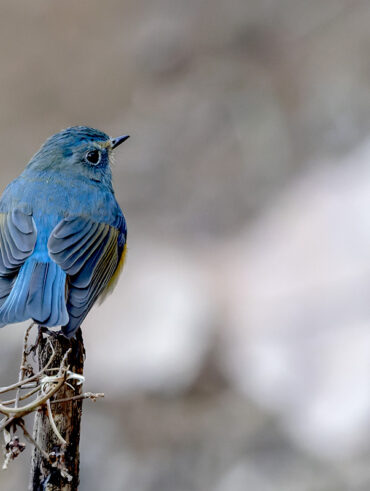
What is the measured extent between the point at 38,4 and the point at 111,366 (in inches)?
182

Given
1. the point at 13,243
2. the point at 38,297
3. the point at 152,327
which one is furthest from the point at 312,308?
the point at 38,297

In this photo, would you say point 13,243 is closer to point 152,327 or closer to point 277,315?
point 152,327

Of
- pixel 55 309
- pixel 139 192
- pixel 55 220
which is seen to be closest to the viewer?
pixel 55 309

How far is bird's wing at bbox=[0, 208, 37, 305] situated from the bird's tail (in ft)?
0.15

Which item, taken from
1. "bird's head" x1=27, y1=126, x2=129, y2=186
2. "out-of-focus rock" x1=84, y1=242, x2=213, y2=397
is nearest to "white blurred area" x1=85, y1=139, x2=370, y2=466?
"out-of-focus rock" x1=84, y1=242, x2=213, y2=397

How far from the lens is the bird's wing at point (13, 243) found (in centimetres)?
387

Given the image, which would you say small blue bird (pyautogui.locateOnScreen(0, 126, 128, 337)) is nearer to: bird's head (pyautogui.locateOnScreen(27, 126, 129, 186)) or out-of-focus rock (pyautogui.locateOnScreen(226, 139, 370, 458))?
bird's head (pyautogui.locateOnScreen(27, 126, 129, 186))

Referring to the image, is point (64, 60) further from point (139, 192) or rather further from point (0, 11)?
point (139, 192)

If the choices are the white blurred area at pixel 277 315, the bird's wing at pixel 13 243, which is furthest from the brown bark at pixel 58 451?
the white blurred area at pixel 277 315

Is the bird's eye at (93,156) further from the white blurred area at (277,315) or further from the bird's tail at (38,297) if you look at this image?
the white blurred area at (277,315)

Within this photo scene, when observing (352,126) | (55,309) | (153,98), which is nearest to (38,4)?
(153,98)

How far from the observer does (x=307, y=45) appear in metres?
9.69

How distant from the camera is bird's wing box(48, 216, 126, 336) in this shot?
381 centimetres

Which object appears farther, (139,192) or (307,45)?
(307,45)
